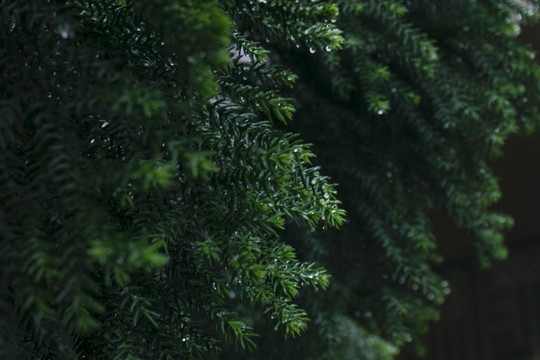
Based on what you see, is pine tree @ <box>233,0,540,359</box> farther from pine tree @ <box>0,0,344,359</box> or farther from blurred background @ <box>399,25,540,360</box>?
blurred background @ <box>399,25,540,360</box>

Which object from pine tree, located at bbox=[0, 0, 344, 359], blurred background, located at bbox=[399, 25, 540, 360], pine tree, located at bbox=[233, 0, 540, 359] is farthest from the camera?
blurred background, located at bbox=[399, 25, 540, 360]

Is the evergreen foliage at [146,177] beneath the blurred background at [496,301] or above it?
above

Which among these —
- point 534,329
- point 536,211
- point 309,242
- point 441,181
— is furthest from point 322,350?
point 534,329

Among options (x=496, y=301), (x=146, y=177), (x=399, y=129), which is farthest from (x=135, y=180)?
(x=496, y=301)

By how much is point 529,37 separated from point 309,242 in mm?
900

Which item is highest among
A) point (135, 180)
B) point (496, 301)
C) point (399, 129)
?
point (135, 180)

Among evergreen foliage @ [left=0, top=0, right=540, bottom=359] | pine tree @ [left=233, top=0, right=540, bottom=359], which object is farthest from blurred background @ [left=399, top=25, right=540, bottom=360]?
evergreen foliage @ [left=0, top=0, right=540, bottom=359]

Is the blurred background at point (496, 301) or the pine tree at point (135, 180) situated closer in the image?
the pine tree at point (135, 180)

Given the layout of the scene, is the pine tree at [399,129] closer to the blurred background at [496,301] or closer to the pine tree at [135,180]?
the pine tree at [135,180]

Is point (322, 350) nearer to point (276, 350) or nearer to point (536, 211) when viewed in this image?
point (276, 350)

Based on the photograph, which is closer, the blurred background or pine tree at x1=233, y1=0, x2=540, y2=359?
pine tree at x1=233, y1=0, x2=540, y2=359

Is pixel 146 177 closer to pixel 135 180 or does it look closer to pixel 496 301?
pixel 135 180

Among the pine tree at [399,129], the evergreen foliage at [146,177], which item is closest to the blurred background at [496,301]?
the pine tree at [399,129]

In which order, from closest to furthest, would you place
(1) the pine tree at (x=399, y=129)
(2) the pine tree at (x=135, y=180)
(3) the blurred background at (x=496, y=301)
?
1. (2) the pine tree at (x=135, y=180)
2. (1) the pine tree at (x=399, y=129)
3. (3) the blurred background at (x=496, y=301)
